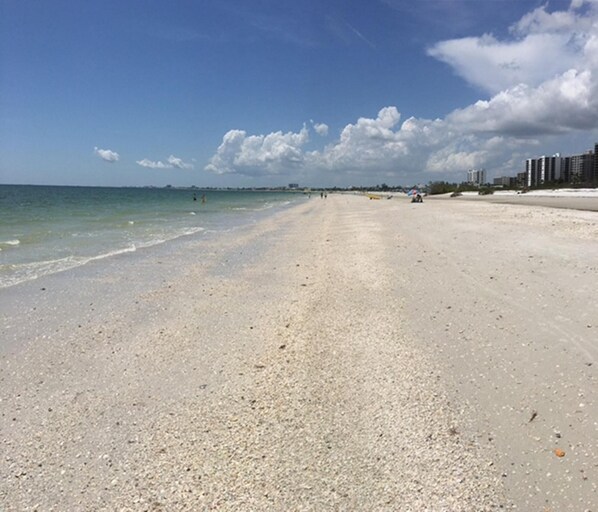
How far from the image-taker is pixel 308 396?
4.52m

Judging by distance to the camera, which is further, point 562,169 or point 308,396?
point 562,169

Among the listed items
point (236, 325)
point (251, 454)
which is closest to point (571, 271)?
point (236, 325)

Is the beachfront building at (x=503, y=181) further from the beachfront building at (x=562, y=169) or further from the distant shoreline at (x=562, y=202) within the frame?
the distant shoreline at (x=562, y=202)

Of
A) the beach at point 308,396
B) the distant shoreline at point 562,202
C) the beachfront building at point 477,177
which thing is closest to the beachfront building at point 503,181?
the beachfront building at point 477,177

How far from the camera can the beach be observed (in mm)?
3182

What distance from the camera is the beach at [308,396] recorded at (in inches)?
125

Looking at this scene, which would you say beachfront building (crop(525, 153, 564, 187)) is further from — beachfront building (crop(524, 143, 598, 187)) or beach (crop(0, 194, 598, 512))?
beach (crop(0, 194, 598, 512))

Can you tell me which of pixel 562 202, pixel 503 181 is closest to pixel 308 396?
pixel 562 202

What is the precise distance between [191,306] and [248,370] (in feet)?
10.9

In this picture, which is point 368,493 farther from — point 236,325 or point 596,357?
point 236,325

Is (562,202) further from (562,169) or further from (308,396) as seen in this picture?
(562,169)

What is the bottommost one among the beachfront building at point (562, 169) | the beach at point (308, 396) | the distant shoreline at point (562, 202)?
the beach at point (308, 396)

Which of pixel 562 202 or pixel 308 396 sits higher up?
pixel 562 202

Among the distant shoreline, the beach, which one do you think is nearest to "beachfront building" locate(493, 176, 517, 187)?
the distant shoreline
